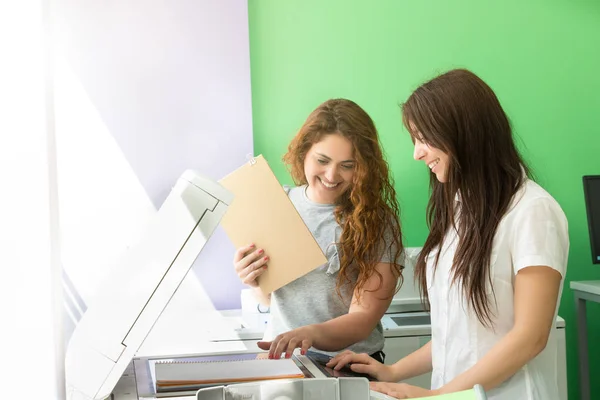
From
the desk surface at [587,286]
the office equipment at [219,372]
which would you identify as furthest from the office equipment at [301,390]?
the desk surface at [587,286]

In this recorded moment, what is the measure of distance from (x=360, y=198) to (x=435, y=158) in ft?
1.06

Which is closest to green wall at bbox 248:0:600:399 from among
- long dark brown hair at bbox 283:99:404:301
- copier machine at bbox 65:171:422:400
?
long dark brown hair at bbox 283:99:404:301

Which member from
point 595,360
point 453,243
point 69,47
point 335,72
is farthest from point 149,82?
point 595,360

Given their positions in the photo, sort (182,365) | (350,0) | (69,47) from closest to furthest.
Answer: (182,365)
(69,47)
(350,0)

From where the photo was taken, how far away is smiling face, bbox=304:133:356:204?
5.74 ft

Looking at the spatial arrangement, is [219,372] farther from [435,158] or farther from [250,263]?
[435,158]

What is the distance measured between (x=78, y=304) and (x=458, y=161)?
6.82ft

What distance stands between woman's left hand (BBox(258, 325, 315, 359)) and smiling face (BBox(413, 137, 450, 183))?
0.45 m

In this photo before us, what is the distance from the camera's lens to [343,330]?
1.56m

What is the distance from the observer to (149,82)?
2951mm

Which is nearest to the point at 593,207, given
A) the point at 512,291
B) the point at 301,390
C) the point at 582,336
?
the point at 582,336

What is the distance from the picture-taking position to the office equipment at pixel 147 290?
105cm

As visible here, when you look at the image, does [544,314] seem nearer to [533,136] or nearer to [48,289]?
[48,289]

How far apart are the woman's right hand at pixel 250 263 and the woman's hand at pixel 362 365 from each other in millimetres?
Result: 271
